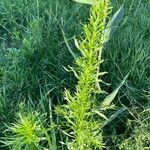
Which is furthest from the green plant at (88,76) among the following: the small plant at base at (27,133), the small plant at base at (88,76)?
the small plant at base at (27,133)

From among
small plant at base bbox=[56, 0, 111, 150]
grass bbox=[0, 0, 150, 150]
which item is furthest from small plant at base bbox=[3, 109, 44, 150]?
small plant at base bbox=[56, 0, 111, 150]

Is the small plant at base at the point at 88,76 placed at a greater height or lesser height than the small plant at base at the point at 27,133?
greater

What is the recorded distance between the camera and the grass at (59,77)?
1941 mm

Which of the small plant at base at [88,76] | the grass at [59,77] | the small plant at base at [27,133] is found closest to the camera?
the small plant at base at [88,76]

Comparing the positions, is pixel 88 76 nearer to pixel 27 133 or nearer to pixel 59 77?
pixel 27 133

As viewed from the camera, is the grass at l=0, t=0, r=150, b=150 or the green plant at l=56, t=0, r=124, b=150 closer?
the green plant at l=56, t=0, r=124, b=150

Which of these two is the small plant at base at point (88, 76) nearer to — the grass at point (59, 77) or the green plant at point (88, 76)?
the green plant at point (88, 76)

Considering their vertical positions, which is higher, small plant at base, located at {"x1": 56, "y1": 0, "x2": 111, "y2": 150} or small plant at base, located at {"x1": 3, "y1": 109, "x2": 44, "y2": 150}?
small plant at base, located at {"x1": 56, "y1": 0, "x2": 111, "y2": 150}

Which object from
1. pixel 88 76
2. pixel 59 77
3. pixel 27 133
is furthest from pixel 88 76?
pixel 59 77

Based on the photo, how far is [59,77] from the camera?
2.24 metres

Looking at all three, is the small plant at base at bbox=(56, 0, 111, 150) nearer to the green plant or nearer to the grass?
the green plant

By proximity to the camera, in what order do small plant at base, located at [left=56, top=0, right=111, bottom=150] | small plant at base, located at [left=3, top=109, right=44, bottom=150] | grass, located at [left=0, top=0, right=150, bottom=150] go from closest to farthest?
small plant at base, located at [left=56, top=0, right=111, bottom=150], small plant at base, located at [left=3, top=109, right=44, bottom=150], grass, located at [left=0, top=0, right=150, bottom=150]

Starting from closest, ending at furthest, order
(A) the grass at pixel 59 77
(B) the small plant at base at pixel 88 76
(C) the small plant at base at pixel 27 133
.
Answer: (B) the small plant at base at pixel 88 76, (C) the small plant at base at pixel 27 133, (A) the grass at pixel 59 77

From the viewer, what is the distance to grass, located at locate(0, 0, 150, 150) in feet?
6.37
